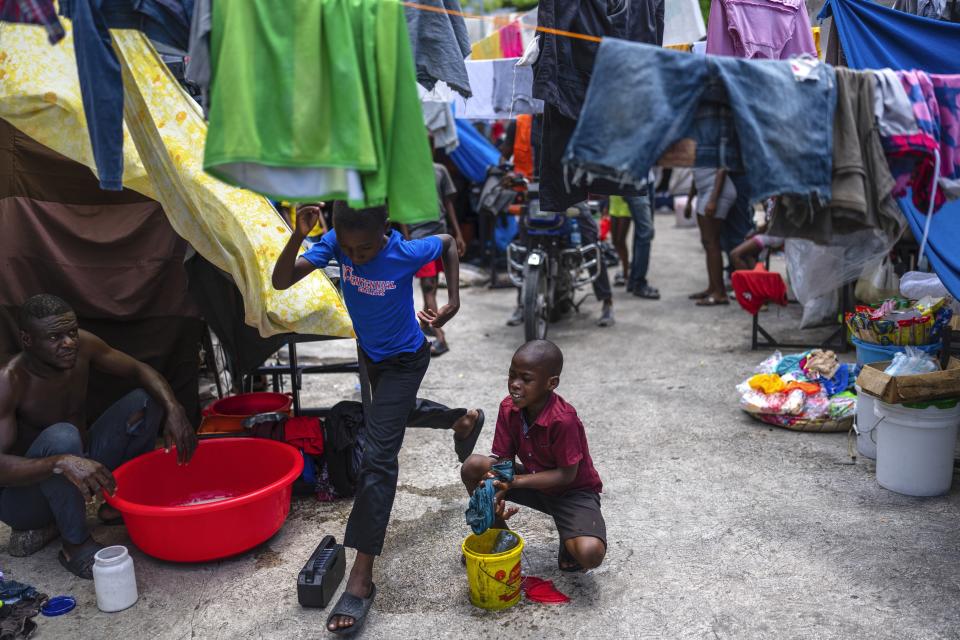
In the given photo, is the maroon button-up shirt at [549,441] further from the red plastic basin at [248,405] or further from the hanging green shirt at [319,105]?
the red plastic basin at [248,405]

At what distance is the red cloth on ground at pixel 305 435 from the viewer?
414cm

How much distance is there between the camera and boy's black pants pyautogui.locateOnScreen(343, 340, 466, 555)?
3.16 metres

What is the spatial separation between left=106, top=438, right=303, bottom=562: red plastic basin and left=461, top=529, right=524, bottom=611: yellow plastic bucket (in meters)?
0.96

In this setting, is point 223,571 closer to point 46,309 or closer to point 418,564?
point 418,564

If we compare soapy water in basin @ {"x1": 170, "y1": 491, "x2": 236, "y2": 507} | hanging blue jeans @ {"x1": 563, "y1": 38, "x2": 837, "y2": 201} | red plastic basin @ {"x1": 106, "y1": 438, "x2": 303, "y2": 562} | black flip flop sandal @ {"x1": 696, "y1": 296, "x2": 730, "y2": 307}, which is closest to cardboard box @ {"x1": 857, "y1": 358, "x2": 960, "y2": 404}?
hanging blue jeans @ {"x1": 563, "y1": 38, "x2": 837, "y2": 201}

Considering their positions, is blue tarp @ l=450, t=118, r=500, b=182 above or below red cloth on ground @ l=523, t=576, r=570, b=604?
above

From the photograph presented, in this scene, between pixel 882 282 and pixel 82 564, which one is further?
pixel 882 282

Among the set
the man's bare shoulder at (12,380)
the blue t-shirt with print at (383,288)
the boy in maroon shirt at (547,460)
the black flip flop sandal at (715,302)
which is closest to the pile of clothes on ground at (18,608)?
the man's bare shoulder at (12,380)

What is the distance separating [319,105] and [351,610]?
1.89 m

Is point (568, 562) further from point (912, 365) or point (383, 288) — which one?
point (912, 365)

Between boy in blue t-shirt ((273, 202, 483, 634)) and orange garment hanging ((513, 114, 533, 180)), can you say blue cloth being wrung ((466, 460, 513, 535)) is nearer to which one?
boy in blue t-shirt ((273, 202, 483, 634))

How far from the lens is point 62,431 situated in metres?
3.50

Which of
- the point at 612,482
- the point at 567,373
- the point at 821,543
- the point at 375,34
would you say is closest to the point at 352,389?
the point at 567,373

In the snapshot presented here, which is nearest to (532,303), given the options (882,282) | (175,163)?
(882,282)
